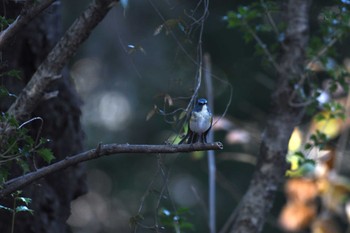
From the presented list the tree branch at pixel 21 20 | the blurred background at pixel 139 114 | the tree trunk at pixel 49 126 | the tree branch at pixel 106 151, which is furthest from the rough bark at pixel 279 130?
the blurred background at pixel 139 114

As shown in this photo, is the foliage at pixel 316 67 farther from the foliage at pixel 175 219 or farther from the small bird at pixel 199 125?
the small bird at pixel 199 125

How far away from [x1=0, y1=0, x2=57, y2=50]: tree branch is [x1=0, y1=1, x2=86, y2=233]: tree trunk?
2.66 ft

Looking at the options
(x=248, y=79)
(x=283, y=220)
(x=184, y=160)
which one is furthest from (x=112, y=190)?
(x=283, y=220)

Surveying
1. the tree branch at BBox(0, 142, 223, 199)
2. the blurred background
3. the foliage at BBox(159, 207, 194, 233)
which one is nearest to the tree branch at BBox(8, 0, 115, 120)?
the tree branch at BBox(0, 142, 223, 199)

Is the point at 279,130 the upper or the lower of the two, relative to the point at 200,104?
upper

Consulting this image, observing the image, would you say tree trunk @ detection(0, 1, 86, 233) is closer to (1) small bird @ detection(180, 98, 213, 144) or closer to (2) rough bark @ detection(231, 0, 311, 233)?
(1) small bird @ detection(180, 98, 213, 144)

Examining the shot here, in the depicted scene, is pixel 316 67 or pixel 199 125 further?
pixel 316 67

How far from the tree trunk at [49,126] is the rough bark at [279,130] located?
1104 mm

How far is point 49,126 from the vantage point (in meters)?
4.77

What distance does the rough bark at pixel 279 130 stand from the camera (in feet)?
15.6

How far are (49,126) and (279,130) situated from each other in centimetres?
145

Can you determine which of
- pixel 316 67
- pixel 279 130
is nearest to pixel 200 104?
pixel 279 130

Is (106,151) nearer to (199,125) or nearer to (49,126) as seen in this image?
(199,125)

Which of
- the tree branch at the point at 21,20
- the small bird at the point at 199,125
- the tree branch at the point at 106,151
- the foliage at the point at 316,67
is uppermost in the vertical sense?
the foliage at the point at 316,67
